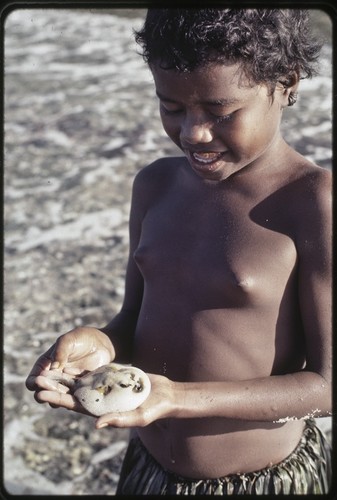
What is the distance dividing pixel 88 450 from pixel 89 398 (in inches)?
58.4

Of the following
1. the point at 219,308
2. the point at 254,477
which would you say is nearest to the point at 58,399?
the point at 219,308

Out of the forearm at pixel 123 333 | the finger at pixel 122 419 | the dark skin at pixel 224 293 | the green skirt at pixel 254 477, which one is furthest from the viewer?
the forearm at pixel 123 333

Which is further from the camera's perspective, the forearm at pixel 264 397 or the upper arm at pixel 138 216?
the upper arm at pixel 138 216

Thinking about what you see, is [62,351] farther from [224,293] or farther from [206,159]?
[206,159]

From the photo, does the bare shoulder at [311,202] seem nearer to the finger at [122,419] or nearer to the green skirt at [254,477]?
the finger at [122,419]

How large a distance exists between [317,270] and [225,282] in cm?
23

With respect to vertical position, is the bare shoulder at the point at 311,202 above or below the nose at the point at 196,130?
below

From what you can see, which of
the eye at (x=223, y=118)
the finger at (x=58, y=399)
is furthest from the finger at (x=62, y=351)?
the eye at (x=223, y=118)

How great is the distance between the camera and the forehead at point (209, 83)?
1530 millimetres

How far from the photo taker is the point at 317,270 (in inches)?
64.4

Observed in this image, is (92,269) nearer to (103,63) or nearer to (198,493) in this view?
(198,493)

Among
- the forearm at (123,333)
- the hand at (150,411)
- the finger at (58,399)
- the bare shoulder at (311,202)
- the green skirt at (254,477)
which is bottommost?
the green skirt at (254,477)

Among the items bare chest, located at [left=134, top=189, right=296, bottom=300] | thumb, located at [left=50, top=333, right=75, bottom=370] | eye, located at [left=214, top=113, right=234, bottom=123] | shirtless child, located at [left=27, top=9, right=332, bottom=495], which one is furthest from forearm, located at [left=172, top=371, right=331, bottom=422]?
eye, located at [left=214, top=113, right=234, bottom=123]

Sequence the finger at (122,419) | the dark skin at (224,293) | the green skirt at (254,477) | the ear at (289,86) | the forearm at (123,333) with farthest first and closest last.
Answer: the forearm at (123,333) → the green skirt at (254,477) → the ear at (289,86) → the dark skin at (224,293) → the finger at (122,419)
